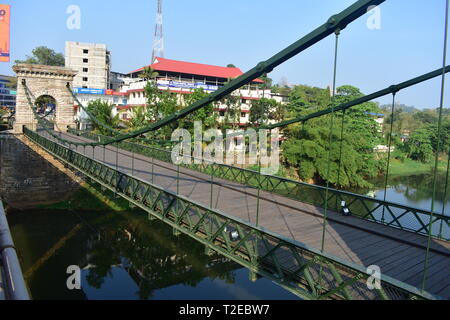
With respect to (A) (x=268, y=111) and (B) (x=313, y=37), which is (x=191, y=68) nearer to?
(A) (x=268, y=111)

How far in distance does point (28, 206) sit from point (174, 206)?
1461 cm

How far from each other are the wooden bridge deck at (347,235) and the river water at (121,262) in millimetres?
3804

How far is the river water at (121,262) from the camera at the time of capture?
12.2m

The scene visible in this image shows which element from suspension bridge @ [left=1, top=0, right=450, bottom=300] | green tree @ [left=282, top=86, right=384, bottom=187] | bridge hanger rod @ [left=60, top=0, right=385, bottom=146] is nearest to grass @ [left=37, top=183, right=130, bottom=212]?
suspension bridge @ [left=1, top=0, right=450, bottom=300]

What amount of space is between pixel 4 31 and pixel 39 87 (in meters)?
5.32

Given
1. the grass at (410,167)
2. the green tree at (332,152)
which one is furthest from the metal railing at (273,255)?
the grass at (410,167)

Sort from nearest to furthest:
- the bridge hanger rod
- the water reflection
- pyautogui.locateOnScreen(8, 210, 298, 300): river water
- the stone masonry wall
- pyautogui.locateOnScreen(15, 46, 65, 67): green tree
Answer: the bridge hanger rod < pyautogui.locateOnScreen(8, 210, 298, 300): river water < the stone masonry wall < the water reflection < pyautogui.locateOnScreen(15, 46, 65, 67): green tree

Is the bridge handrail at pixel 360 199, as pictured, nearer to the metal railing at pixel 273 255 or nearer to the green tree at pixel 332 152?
the metal railing at pixel 273 255

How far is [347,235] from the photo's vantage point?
7.09 meters

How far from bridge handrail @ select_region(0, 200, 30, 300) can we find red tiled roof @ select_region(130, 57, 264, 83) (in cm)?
3254

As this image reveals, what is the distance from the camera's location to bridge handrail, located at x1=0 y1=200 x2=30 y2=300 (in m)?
2.20
